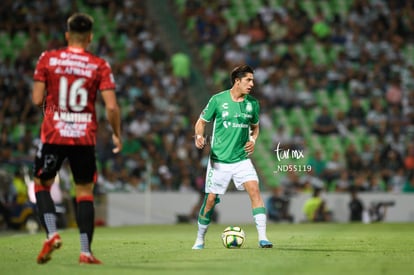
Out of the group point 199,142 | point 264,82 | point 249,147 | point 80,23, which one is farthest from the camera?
point 264,82

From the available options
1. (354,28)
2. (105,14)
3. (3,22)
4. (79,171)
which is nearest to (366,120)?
(354,28)

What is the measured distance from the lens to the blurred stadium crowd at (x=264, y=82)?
27.2 meters

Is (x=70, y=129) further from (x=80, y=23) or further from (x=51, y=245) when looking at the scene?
(x=51, y=245)

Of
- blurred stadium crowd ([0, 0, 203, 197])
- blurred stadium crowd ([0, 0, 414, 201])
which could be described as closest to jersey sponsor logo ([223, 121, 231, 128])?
blurred stadium crowd ([0, 0, 414, 201])

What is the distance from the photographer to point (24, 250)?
43.4 feet

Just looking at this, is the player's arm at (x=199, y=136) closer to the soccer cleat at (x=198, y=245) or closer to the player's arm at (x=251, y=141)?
the player's arm at (x=251, y=141)

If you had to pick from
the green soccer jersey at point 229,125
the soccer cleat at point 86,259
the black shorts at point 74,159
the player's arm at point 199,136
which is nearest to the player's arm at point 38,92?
the black shorts at point 74,159

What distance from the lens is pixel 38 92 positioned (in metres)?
9.65

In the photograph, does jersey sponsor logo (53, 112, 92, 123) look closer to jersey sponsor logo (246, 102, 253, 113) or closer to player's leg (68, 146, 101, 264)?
player's leg (68, 146, 101, 264)

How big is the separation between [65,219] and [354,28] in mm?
12558

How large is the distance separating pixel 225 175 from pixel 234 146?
42cm

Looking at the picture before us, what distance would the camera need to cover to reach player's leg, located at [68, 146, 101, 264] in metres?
9.74

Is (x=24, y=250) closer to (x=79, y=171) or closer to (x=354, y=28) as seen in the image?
(x=79, y=171)

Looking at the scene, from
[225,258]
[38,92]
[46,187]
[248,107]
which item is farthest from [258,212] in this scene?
[38,92]
